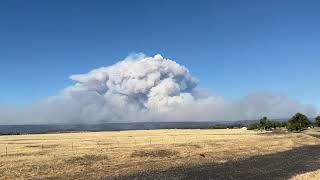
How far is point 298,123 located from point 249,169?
13146 centimetres

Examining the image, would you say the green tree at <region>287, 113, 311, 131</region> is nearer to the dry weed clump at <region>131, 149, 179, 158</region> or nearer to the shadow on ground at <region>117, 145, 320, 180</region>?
the shadow on ground at <region>117, 145, 320, 180</region>

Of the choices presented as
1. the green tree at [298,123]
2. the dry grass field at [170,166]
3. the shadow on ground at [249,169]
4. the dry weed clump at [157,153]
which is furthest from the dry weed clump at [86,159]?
the green tree at [298,123]

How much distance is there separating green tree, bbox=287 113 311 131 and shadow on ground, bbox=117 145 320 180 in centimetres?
11300

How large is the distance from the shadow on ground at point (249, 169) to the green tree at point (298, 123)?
113 metres

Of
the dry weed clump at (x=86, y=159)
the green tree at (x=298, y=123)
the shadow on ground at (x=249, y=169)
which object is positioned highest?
the green tree at (x=298, y=123)

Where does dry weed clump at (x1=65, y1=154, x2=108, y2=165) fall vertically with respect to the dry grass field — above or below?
above

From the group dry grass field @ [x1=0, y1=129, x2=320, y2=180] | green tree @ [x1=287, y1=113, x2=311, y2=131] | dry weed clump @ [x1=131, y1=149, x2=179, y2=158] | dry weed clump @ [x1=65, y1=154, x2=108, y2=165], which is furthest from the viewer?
green tree @ [x1=287, y1=113, x2=311, y2=131]

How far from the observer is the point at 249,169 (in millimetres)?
55938

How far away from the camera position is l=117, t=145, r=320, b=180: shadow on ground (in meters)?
49.8

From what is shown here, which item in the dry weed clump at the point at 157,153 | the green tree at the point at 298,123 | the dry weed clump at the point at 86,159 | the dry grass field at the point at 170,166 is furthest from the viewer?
the green tree at the point at 298,123

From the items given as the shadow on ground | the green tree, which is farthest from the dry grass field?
the green tree

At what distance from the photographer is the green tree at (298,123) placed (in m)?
180

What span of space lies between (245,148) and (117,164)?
32880mm

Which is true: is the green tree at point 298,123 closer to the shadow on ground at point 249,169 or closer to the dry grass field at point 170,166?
the dry grass field at point 170,166
